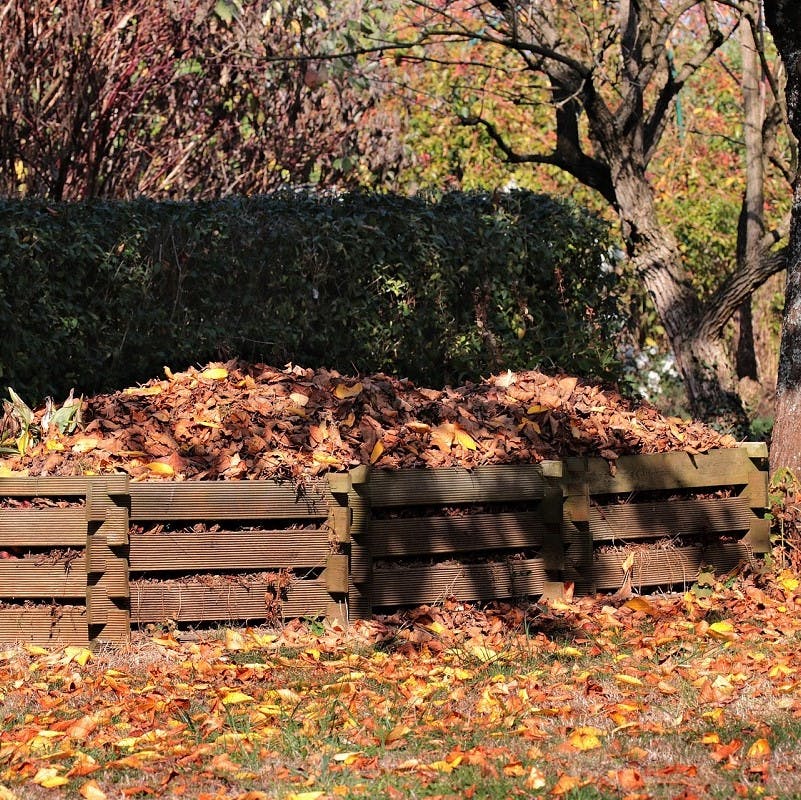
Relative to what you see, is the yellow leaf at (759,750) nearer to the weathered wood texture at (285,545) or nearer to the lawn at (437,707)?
the lawn at (437,707)

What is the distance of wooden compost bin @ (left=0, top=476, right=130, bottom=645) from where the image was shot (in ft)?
18.7

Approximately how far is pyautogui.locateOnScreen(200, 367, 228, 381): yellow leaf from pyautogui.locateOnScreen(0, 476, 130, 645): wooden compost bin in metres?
1.33

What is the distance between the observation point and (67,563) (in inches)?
228

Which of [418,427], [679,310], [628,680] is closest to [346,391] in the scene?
[418,427]

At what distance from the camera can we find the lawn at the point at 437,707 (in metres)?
3.86

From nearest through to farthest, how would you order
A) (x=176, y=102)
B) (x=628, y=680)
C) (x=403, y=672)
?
(x=628, y=680) < (x=403, y=672) < (x=176, y=102)

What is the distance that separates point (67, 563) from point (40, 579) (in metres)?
0.15

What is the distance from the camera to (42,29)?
33.7ft

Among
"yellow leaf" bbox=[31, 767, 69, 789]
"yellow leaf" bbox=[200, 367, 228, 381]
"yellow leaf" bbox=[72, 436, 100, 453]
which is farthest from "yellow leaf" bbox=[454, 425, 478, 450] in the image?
"yellow leaf" bbox=[31, 767, 69, 789]

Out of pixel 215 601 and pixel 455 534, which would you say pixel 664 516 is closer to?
pixel 455 534

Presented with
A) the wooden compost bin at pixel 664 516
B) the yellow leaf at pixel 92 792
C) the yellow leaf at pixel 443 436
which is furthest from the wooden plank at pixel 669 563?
the yellow leaf at pixel 92 792

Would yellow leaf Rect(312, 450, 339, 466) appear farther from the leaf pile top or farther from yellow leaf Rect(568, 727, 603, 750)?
yellow leaf Rect(568, 727, 603, 750)

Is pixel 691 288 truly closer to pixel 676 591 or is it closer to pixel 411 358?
pixel 411 358

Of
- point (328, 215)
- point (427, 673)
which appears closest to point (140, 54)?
point (328, 215)
